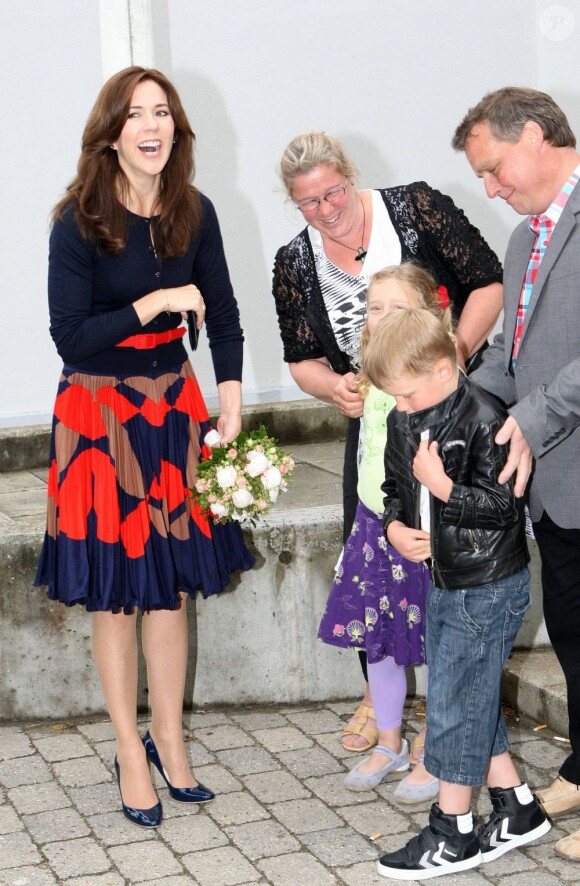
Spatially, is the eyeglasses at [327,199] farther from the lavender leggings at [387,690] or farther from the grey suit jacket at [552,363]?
the lavender leggings at [387,690]

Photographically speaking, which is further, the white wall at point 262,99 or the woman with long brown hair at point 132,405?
the white wall at point 262,99

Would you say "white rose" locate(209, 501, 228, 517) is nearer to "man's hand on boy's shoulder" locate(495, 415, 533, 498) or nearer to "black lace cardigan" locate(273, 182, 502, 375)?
"black lace cardigan" locate(273, 182, 502, 375)

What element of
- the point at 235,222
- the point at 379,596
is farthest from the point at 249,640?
the point at 235,222

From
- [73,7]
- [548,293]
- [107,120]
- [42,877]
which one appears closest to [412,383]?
[548,293]

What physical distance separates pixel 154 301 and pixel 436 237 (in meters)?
0.98

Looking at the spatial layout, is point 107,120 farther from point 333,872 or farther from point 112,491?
point 333,872

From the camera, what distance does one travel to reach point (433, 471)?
3.53 meters

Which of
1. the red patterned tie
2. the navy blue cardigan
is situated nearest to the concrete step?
the navy blue cardigan

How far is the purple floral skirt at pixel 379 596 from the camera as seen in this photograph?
4336mm

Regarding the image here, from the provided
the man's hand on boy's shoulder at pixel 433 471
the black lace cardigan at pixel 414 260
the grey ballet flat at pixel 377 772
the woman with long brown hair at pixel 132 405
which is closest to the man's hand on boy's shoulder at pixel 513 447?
the man's hand on boy's shoulder at pixel 433 471

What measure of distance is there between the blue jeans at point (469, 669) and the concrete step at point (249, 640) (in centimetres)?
131

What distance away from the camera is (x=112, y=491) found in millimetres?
4145

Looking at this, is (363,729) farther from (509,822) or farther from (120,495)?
(120,495)

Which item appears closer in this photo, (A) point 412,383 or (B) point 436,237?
(A) point 412,383
